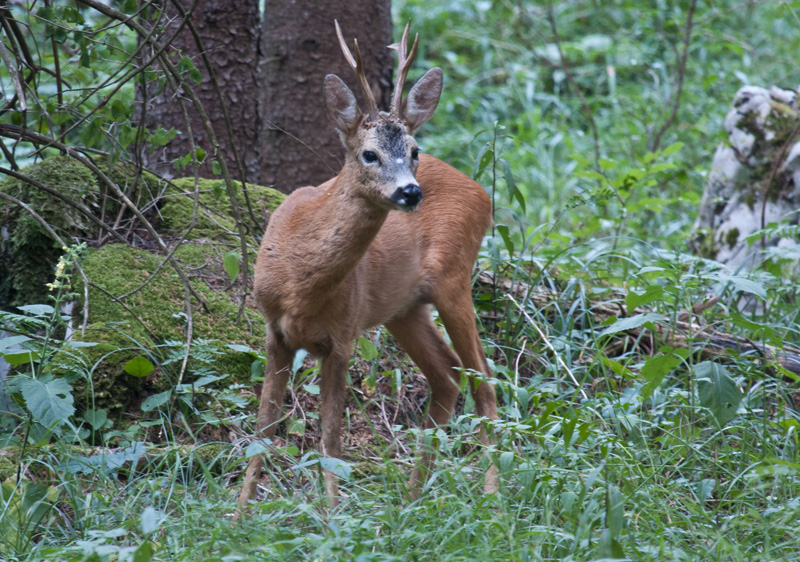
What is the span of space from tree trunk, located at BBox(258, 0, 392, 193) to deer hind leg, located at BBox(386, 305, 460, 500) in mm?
1758

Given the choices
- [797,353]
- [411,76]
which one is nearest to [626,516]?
[797,353]

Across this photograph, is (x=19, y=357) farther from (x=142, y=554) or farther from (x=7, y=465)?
(x=142, y=554)

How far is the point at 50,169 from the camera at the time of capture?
425 centimetres

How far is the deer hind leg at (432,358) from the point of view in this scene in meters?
4.10

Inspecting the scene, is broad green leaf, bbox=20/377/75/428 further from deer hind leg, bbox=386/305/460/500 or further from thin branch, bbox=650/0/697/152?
thin branch, bbox=650/0/697/152

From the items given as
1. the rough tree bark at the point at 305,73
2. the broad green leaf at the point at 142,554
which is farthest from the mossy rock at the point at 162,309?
the broad green leaf at the point at 142,554

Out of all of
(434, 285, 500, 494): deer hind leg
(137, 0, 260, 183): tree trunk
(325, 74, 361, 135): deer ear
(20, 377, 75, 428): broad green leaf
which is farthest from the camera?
(137, 0, 260, 183): tree trunk

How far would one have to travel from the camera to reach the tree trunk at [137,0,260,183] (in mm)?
4898

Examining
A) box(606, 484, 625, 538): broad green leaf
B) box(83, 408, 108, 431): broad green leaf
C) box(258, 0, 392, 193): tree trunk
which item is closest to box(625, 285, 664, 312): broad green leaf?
box(606, 484, 625, 538): broad green leaf

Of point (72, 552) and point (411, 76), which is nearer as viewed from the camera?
point (72, 552)

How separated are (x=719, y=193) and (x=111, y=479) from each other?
5155 mm

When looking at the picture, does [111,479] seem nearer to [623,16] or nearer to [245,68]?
[245,68]

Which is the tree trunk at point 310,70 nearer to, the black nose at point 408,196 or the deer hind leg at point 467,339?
the deer hind leg at point 467,339

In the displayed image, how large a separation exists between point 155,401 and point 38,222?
121 cm
